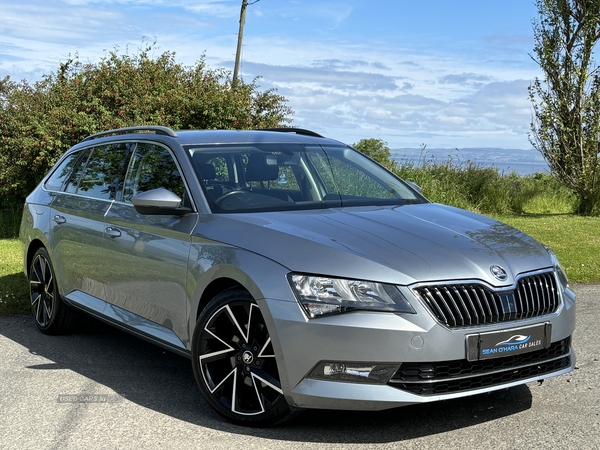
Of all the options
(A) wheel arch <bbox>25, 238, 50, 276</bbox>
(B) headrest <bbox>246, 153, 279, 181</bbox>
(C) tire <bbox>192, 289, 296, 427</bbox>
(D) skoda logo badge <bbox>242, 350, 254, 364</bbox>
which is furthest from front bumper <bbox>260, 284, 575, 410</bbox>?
(A) wheel arch <bbox>25, 238, 50, 276</bbox>

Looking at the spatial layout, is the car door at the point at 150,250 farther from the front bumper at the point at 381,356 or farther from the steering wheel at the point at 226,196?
the front bumper at the point at 381,356

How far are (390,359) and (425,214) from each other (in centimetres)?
141

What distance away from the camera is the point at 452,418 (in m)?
4.70

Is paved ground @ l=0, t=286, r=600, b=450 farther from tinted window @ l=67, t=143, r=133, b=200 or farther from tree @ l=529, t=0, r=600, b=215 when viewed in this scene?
tree @ l=529, t=0, r=600, b=215

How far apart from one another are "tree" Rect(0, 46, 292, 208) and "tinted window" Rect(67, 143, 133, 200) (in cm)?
964

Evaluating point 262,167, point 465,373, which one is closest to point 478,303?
point 465,373

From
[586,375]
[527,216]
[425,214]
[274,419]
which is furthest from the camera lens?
[527,216]

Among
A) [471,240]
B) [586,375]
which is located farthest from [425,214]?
[586,375]

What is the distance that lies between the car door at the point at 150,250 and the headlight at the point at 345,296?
1.10m

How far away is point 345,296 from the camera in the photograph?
4148mm

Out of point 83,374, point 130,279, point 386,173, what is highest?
point 386,173

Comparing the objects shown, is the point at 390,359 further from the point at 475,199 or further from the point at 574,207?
the point at 574,207

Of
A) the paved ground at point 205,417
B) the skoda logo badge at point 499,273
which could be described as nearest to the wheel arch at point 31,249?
the paved ground at point 205,417

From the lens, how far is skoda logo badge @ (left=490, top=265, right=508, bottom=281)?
171 inches
